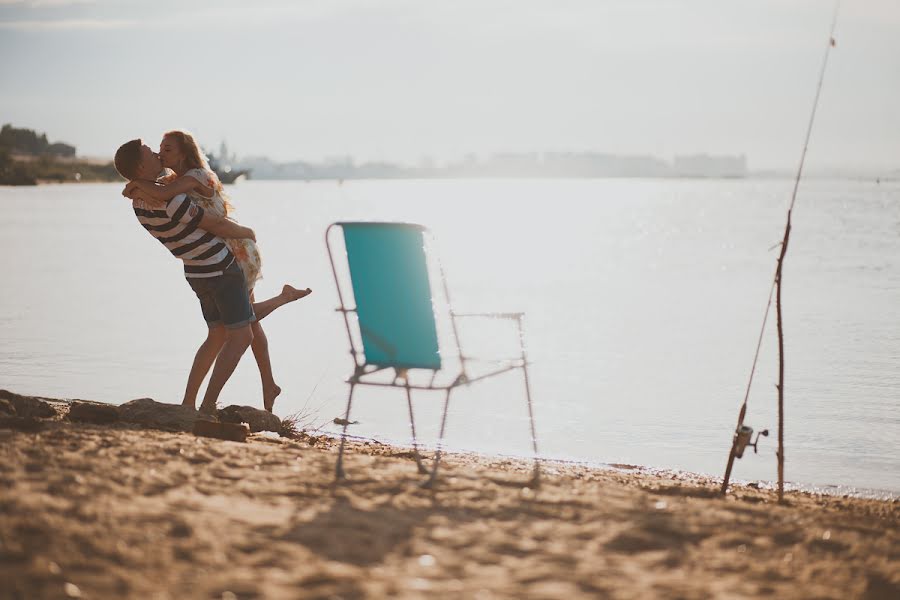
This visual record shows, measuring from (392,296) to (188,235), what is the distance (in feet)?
3.92

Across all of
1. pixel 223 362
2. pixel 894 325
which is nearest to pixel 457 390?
pixel 223 362

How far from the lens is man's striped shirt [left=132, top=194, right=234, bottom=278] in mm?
5535

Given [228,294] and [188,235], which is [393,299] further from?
[188,235]

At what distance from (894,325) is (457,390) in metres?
8.50

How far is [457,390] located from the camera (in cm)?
917

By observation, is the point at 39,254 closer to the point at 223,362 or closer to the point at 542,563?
the point at 223,362

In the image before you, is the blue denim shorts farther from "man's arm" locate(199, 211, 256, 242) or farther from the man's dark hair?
the man's dark hair

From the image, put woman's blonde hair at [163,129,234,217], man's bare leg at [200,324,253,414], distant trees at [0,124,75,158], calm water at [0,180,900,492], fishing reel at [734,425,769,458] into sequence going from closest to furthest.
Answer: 1. fishing reel at [734,425,769,458]
2. woman's blonde hair at [163,129,234,217]
3. man's bare leg at [200,324,253,414]
4. calm water at [0,180,900,492]
5. distant trees at [0,124,75,158]

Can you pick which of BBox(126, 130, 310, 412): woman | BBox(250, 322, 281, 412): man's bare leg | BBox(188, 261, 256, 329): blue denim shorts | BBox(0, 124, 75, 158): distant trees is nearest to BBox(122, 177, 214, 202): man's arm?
BBox(126, 130, 310, 412): woman

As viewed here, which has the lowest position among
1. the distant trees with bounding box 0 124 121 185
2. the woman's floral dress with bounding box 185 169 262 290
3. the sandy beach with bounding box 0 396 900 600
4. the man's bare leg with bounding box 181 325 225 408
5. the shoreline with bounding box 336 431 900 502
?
the shoreline with bounding box 336 431 900 502

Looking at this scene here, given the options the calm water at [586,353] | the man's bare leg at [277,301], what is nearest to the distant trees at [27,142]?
the calm water at [586,353]

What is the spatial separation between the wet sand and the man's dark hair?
1.43 metres

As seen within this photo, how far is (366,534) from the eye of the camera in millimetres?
3596

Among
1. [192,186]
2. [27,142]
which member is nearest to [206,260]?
[192,186]
